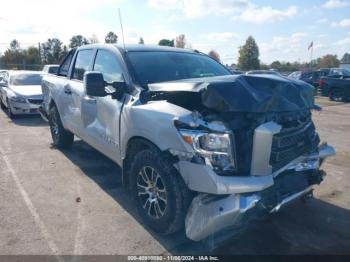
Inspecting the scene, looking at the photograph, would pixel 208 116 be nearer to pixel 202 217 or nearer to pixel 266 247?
pixel 202 217

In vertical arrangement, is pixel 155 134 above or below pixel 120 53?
below

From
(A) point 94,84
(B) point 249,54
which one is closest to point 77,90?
(A) point 94,84

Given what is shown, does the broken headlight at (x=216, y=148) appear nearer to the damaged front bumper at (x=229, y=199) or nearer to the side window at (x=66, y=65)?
the damaged front bumper at (x=229, y=199)

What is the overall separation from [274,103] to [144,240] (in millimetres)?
1848

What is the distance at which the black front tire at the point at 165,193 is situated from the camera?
3.21m

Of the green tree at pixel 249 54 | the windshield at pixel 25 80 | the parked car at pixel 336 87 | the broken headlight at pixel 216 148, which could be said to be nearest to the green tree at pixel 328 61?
the green tree at pixel 249 54

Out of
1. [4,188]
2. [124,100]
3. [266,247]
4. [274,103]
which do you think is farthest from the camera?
[4,188]

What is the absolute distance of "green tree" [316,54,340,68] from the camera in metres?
71.7

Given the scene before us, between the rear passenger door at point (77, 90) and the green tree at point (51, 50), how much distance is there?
4818 cm

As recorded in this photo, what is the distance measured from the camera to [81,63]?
5.62 m

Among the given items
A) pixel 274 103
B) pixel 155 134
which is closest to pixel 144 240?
pixel 155 134

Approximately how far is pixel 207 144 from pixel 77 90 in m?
3.04

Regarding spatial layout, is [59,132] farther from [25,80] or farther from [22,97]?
[25,80]

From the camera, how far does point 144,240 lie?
355 cm
